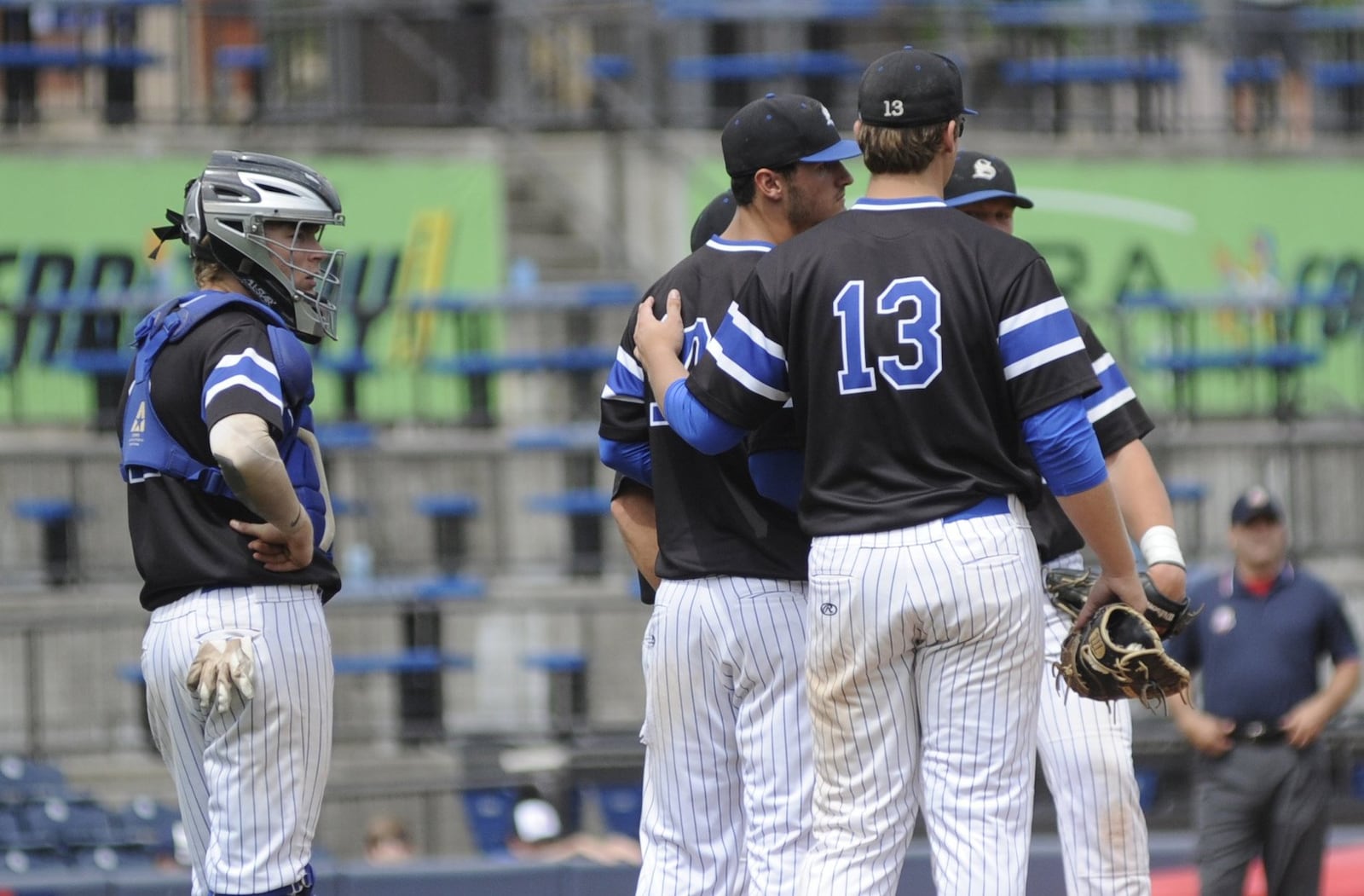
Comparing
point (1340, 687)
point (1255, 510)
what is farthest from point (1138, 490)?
point (1340, 687)

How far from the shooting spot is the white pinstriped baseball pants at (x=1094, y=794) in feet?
17.6

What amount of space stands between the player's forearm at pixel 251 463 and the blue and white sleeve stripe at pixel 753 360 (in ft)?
3.50

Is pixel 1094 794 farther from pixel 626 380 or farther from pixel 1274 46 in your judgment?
pixel 1274 46

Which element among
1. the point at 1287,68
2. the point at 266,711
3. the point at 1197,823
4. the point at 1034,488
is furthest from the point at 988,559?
the point at 1287,68

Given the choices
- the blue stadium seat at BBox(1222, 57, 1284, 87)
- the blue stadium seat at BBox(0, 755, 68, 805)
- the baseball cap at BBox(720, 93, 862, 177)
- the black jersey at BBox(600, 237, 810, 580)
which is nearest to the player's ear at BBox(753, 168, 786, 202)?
the baseball cap at BBox(720, 93, 862, 177)

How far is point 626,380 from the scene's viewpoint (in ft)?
16.7

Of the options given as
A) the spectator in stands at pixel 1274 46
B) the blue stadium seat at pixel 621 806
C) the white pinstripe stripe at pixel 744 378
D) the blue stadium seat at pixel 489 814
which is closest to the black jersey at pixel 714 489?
the white pinstripe stripe at pixel 744 378

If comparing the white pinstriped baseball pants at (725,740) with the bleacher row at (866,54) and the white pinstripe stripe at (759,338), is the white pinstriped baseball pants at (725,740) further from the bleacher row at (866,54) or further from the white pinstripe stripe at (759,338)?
the bleacher row at (866,54)

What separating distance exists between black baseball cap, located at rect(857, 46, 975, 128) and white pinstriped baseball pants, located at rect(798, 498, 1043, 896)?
0.91 metres

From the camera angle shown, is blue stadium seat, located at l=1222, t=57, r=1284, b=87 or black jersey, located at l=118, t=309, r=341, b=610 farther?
blue stadium seat, located at l=1222, t=57, r=1284, b=87

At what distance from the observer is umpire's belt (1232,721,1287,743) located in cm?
773

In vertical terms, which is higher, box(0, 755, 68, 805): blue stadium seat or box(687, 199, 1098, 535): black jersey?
box(687, 199, 1098, 535): black jersey

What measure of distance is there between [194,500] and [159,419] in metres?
0.22

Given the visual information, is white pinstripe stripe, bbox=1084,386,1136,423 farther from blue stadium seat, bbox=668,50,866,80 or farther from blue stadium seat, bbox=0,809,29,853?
blue stadium seat, bbox=668,50,866,80
